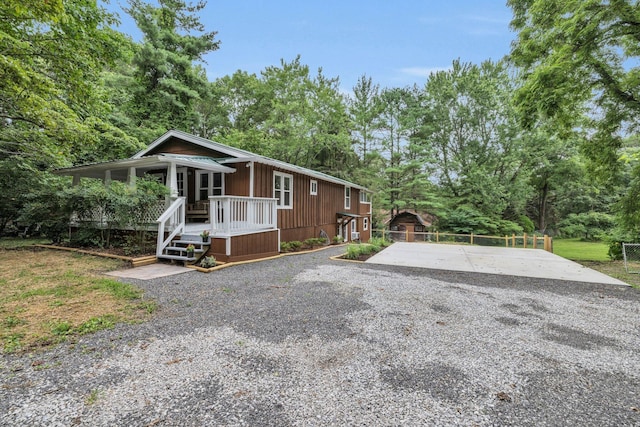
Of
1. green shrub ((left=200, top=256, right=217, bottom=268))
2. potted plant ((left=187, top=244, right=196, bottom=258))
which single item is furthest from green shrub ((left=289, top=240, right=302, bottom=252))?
potted plant ((left=187, top=244, right=196, bottom=258))

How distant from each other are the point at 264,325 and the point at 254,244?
4.61 meters

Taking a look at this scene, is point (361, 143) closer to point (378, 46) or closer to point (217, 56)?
point (378, 46)

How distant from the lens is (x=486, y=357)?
8.88 ft

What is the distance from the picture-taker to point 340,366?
2492 mm

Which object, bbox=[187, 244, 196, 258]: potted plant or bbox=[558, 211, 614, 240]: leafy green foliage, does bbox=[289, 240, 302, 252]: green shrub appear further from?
bbox=[558, 211, 614, 240]: leafy green foliage

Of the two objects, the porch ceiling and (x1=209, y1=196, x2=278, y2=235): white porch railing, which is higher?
the porch ceiling

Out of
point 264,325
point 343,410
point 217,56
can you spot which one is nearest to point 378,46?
point 217,56

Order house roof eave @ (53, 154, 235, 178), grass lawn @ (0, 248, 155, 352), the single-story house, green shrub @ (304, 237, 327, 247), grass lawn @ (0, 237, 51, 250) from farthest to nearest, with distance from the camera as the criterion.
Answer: green shrub @ (304, 237, 327, 247) < grass lawn @ (0, 237, 51, 250) < house roof eave @ (53, 154, 235, 178) < the single-story house < grass lawn @ (0, 248, 155, 352)

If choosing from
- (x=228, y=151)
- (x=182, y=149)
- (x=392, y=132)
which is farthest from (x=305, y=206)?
(x=392, y=132)

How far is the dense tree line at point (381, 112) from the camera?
22.2 feet

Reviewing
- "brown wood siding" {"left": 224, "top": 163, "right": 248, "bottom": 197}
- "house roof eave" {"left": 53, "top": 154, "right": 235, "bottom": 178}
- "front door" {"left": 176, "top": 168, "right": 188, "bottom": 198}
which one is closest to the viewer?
"house roof eave" {"left": 53, "top": 154, "right": 235, "bottom": 178}

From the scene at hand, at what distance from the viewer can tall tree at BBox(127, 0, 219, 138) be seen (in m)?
15.2

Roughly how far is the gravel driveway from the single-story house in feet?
9.41

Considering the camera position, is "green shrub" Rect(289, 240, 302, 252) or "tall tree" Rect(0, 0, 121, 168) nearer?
"tall tree" Rect(0, 0, 121, 168)
